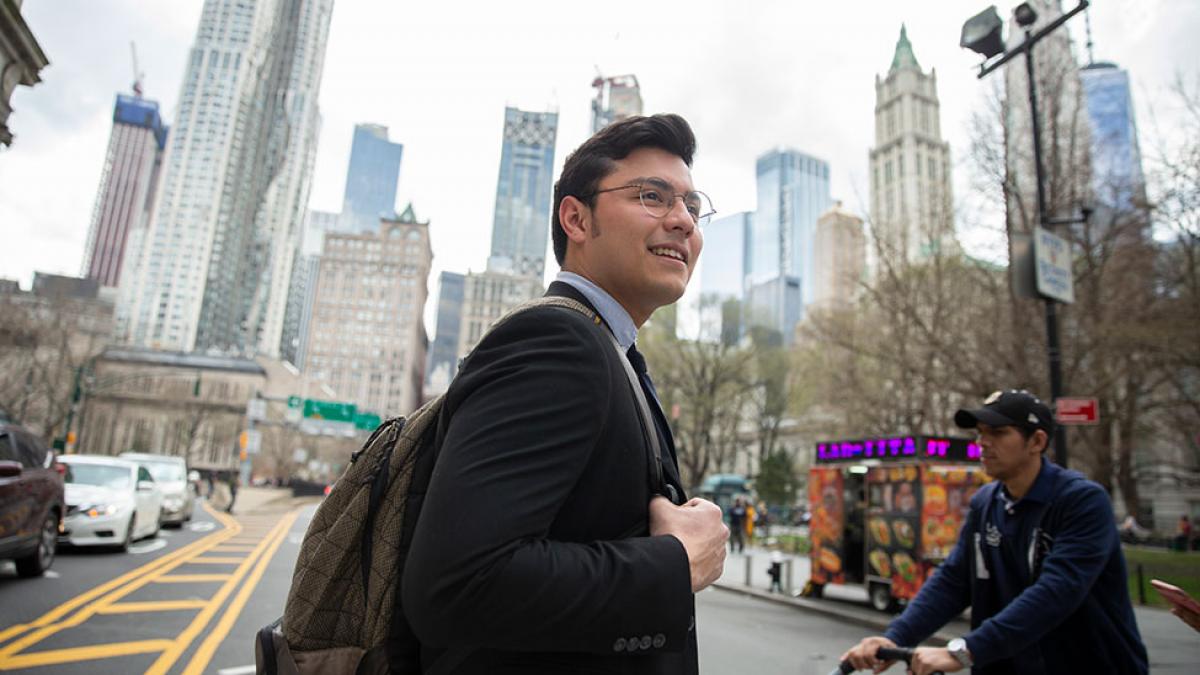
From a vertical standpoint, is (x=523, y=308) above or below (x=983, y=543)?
above

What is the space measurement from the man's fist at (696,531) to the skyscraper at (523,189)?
12133 centimetres

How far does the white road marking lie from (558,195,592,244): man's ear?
1292cm

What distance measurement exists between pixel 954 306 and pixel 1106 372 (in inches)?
194

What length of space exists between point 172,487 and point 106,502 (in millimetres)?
5942

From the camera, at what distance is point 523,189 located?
147500mm

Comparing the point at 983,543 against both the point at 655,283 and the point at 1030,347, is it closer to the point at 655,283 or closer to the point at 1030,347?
the point at 655,283

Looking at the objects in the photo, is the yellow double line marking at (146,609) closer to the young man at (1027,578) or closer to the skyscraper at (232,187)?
the young man at (1027,578)

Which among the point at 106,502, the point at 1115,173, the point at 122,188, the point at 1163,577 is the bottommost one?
the point at 1163,577

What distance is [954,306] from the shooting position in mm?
21891

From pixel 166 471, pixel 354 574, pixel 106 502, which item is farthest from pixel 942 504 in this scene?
pixel 166 471

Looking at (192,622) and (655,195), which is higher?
(655,195)

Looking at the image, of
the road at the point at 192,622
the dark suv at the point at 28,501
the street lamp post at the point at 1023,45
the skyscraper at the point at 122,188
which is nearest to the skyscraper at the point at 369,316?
the skyscraper at the point at 122,188

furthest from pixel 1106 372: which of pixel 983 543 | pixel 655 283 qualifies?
pixel 655 283

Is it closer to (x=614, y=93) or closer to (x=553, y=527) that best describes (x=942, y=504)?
(x=553, y=527)
